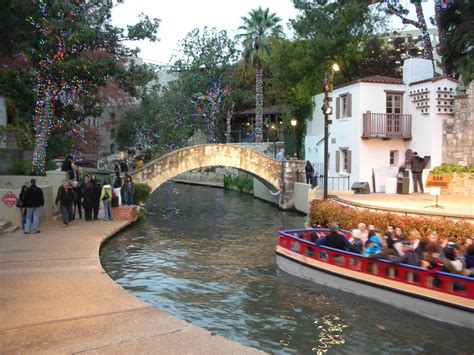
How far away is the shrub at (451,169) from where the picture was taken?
2581 centimetres

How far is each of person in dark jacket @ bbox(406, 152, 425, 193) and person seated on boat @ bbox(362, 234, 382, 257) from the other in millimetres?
14074

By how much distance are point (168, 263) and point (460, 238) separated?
30.1ft

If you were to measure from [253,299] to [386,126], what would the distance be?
1876 cm

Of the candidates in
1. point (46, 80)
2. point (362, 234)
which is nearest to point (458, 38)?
point (362, 234)

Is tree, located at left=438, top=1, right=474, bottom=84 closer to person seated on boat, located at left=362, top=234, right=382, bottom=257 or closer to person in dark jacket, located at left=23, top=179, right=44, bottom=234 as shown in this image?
person seated on boat, located at left=362, top=234, right=382, bottom=257

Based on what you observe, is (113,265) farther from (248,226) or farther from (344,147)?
(344,147)

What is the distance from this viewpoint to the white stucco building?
90.1ft

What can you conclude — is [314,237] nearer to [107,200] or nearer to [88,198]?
[107,200]

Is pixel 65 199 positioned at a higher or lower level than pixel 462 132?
lower

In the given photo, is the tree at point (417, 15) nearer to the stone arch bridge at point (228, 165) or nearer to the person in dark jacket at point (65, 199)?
the stone arch bridge at point (228, 165)

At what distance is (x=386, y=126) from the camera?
1129 inches

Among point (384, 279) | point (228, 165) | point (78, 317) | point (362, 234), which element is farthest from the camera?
point (228, 165)

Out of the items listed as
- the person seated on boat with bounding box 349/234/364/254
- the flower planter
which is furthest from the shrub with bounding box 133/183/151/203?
the person seated on boat with bounding box 349/234/364/254

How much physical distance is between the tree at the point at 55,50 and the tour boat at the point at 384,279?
13867 millimetres
